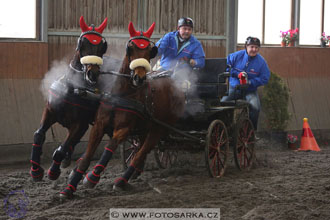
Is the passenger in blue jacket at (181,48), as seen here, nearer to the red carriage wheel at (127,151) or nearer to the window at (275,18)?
the red carriage wheel at (127,151)

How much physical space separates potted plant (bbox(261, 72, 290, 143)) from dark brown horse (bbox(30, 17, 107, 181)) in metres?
5.36

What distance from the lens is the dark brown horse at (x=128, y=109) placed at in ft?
17.6

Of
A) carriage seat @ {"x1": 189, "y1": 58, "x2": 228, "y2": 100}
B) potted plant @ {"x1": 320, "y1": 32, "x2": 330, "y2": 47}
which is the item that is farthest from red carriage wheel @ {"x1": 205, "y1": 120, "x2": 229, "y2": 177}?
potted plant @ {"x1": 320, "y1": 32, "x2": 330, "y2": 47}

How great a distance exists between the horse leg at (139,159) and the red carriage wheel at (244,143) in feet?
4.91

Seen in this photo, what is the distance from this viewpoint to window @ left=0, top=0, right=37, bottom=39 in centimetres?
887

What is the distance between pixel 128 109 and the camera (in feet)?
18.1

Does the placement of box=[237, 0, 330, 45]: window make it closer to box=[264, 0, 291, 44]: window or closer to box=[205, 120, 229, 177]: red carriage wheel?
box=[264, 0, 291, 44]: window

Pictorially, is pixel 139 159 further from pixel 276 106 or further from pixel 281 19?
pixel 281 19

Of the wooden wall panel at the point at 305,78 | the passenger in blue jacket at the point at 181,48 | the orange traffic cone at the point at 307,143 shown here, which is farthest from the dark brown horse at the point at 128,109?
the wooden wall panel at the point at 305,78

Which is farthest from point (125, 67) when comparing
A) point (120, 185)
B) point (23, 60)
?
point (23, 60)

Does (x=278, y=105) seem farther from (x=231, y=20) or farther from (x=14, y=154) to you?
(x=14, y=154)

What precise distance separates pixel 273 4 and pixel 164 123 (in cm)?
662

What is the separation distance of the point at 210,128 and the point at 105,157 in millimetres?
1726

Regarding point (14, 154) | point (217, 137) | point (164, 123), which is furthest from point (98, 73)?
point (14, 154)
